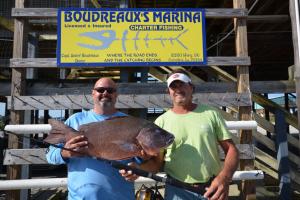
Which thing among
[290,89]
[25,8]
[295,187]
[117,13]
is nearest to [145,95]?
[117,13]

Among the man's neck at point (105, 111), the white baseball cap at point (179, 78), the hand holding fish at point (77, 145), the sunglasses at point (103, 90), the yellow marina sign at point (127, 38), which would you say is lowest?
the hand holding fish at point (77, 145)

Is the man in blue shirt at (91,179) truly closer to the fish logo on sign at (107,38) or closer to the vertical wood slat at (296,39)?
the fish logo on sign at (107,38)

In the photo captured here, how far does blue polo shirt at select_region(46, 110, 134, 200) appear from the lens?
2.71 meters

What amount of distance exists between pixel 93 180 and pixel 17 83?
2.55 metres

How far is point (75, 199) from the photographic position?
2787 millimetres

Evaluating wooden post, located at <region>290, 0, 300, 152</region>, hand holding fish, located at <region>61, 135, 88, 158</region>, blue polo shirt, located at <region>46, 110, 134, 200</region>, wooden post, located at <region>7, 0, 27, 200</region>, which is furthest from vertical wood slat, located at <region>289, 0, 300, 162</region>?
wooden post, located at <region>7, 0, 27, 200</region>

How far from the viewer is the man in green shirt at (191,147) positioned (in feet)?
8.83

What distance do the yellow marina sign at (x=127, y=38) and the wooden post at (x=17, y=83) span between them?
0.55 metres

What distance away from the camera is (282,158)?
5141 millimetres

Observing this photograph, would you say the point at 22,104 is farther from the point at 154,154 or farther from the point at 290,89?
the point at 290,89

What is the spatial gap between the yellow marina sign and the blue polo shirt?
6.61 ft

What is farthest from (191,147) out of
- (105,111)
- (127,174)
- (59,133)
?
(59,133)

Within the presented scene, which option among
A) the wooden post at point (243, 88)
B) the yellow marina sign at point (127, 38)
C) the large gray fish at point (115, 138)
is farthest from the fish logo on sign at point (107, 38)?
the large gray fish at point (115, 138)

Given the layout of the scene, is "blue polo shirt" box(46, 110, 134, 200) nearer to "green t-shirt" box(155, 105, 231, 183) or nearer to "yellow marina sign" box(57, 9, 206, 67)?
"green t-shirt" box(155, 105, 231, 183)
